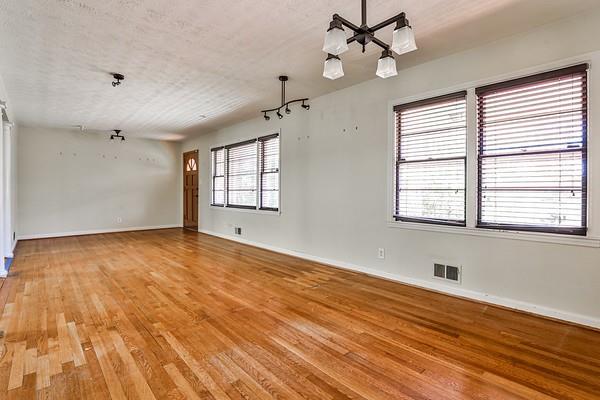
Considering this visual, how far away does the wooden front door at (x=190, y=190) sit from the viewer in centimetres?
855

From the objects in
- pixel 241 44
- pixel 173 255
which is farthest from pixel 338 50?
pixel 173 255

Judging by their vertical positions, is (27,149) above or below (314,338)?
above

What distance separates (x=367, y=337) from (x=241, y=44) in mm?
2919

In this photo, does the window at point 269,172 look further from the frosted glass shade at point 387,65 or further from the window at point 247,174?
the frosted glass shade at point 387,65

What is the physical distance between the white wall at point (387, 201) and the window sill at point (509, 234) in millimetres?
31

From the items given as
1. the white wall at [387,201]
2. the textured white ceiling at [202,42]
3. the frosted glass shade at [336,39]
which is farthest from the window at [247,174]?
the frosted glass shade at [336,39]

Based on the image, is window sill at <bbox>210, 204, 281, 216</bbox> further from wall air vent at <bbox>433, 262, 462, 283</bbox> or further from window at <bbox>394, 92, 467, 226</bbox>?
wall air vent at <bbox>433, 262, 462, 283</bbox>

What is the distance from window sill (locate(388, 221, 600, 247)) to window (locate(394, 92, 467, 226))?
0.22ft

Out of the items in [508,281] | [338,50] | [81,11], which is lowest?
[508,281]

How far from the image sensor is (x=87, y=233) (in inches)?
303

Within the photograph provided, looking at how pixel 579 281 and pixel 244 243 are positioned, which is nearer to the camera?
pixel 579 281

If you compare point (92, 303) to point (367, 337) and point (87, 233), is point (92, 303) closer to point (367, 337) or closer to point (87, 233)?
point (367, 337)

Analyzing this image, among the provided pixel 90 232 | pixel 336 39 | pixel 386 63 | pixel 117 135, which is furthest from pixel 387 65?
pixel 90 232

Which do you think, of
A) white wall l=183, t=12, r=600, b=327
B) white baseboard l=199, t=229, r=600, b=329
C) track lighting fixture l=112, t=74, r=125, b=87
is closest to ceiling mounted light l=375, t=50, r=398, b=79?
white wall l=183, t=12, r=600, b=327
